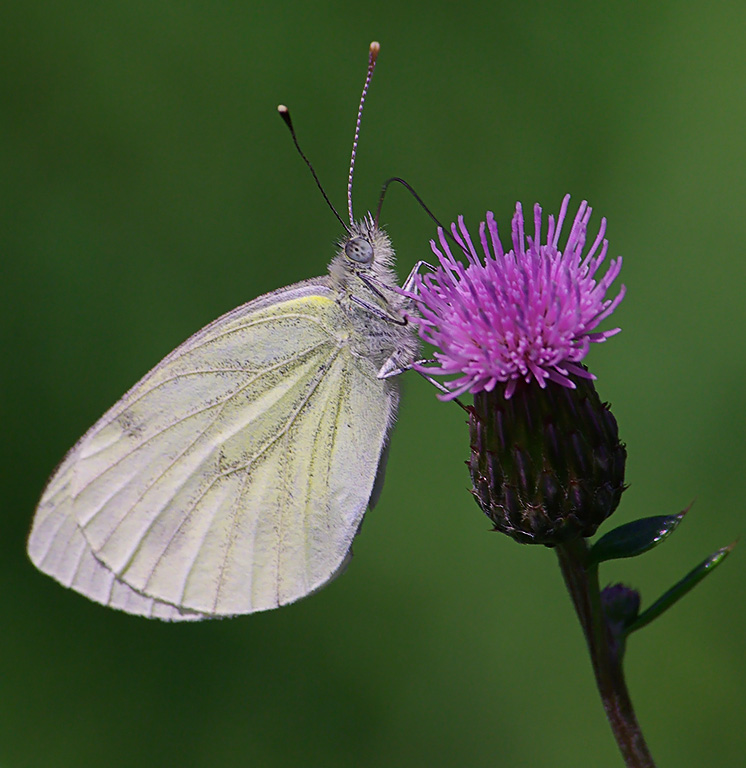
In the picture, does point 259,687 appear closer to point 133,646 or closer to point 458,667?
point 133,646

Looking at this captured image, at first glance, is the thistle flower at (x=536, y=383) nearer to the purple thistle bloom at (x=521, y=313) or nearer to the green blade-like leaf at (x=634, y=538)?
the purple thistle bloom at (x=521, y=313)

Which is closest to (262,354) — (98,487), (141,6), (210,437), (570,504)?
(210,437)

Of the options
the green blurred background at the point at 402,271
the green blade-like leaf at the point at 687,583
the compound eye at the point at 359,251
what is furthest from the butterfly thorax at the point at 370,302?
the green blurred background at the point at 402,271

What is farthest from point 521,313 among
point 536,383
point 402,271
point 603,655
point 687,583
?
Answer: point 402,271

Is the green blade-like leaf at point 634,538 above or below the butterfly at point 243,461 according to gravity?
below

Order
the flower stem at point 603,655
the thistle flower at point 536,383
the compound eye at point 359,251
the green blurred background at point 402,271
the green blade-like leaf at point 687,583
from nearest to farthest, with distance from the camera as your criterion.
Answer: the green blade-like leaf at point 687,583, the flower stem at point 603,655, the thistle flower at point 536,383, the compound eye at point 359,251, the green blurred background at point 402,271

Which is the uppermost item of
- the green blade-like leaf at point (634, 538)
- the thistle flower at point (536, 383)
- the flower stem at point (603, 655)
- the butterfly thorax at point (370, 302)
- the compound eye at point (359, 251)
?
the compound eye at point (359, 251)

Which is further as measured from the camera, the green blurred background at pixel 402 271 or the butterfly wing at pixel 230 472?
the green blurred background at pixel 402 271

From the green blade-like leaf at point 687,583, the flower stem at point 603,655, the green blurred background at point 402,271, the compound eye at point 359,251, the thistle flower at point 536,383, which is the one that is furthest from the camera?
the green blurred background at point 402,271
